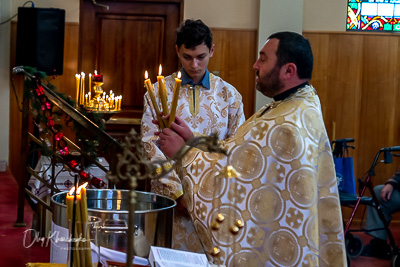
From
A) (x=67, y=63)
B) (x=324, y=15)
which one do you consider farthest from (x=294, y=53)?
(x=67, y=63)

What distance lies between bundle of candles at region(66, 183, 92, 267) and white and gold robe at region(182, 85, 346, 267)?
0.65 metres

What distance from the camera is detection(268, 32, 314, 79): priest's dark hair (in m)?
2.47

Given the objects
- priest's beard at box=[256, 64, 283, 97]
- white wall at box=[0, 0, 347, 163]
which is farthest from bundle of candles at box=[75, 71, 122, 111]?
priest's beard at box=[256, 64, 283, 97]

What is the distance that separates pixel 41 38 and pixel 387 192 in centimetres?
388

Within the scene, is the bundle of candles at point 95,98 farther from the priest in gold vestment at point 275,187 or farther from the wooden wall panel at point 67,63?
the priest in gold vestment at point 275,187

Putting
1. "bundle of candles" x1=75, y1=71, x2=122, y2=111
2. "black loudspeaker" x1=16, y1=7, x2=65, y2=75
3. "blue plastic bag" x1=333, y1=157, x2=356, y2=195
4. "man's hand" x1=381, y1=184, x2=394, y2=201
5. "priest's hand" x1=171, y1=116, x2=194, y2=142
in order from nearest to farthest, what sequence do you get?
"priest's hand" x1=171, y1=116, x2=194, y2=142, "blue plastic bag" x1=333, y1=157, x2=356, y2=195, "man's hand" x1=381, y1=184, x2=394, y2=201, "bundle of candles" x1=75, y1=71, x2=122, y2=111, "black loudspeaker" x1=16, y1=7, x2=65, y2=75

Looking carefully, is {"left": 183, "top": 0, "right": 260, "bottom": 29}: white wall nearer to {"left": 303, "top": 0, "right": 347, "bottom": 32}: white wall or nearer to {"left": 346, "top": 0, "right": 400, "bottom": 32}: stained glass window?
{"left": 303, "top": 0, "right": 347, "bottom": 32}: white wall

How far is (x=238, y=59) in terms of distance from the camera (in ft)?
23.5

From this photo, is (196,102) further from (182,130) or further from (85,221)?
(85,221)

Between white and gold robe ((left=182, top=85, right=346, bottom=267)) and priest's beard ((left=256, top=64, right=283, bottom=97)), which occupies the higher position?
priest's beard ((left=256, top=64, right=283, bottom=97))

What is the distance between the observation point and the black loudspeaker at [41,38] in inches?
270

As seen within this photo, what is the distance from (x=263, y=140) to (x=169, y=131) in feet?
1.17

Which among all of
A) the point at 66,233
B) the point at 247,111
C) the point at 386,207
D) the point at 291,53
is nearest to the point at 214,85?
the point at 291,53

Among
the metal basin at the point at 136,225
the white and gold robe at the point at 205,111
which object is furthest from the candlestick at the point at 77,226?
the white and gold robe at the point at 205,111
